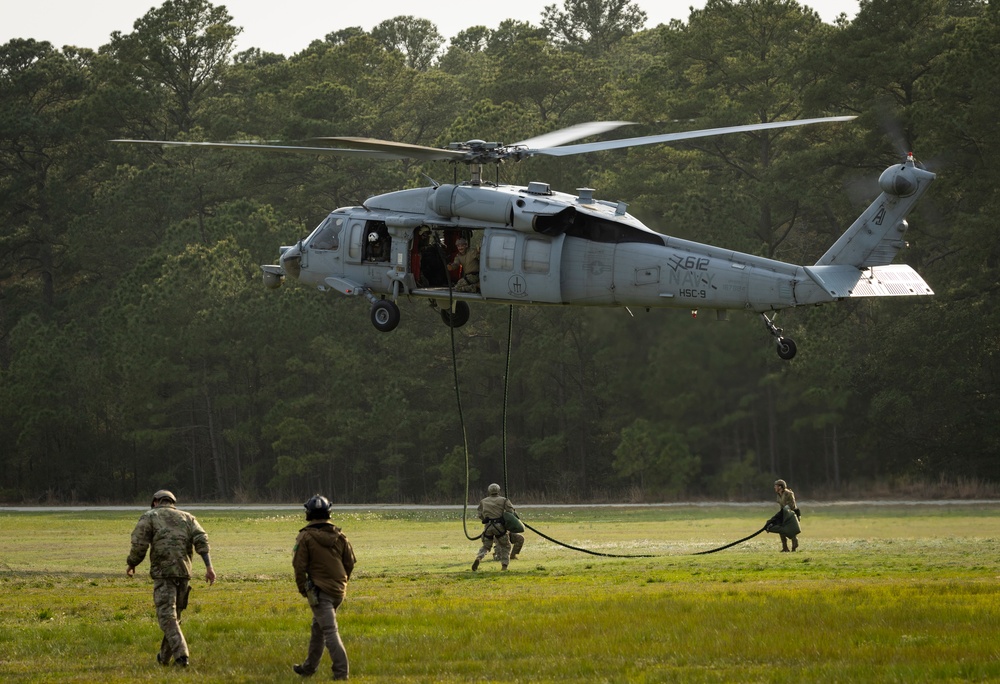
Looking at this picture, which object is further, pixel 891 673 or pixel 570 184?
pixel 570 184

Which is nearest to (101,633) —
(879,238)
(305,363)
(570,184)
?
(879,238)

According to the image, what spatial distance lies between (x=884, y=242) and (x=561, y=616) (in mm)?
10608

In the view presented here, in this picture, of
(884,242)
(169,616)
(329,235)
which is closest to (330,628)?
(169,616)

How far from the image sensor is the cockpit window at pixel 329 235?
28.1m

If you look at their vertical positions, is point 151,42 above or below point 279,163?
above

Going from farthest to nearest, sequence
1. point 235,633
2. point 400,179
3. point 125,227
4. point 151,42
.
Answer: point 151,42, point 125,227, point 400,179, point 235,633

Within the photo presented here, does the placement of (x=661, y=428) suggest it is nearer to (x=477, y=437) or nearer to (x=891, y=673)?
(x=477, y=437)

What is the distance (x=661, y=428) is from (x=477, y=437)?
17944mm

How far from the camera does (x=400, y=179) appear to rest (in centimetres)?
7431

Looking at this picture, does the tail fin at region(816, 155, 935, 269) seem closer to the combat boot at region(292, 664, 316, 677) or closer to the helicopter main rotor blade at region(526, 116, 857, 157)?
the helicopter main rotor blade at region(526, 116, 857, 157)

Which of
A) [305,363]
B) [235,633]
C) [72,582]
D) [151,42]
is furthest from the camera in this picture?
[151,42]

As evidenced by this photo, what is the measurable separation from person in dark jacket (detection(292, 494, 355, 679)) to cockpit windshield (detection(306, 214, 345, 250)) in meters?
14.9

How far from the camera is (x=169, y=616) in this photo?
47.4 ft

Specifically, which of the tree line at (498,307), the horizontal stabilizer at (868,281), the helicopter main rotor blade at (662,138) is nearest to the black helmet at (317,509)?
the helicopter main rotor blade at (662,138)
